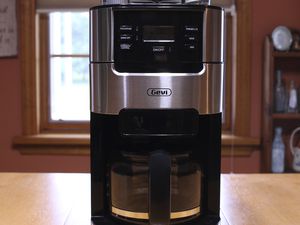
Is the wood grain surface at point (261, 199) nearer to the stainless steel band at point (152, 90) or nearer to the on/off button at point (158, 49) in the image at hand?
the stainless steel band at point (152, 90)

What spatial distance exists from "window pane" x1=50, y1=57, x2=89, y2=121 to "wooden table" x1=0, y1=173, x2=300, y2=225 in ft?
4.81

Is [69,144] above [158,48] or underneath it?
underneath

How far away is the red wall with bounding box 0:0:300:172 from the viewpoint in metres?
2.54

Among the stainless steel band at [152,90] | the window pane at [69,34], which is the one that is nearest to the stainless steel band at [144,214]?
the stainless steel band at [152,90]

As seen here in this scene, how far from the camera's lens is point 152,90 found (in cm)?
80

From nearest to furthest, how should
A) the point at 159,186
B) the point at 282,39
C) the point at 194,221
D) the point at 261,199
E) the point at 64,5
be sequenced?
the point at 159,186, the point at 194,221, the point at 261,199, the point at 282,39, the point at 64,5

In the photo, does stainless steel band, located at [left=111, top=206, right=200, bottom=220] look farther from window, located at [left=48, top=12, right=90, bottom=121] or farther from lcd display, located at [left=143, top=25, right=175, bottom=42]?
window, located at [left=48, top=12, right=90, bottom=121]

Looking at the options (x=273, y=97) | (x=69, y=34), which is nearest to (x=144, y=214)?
(x=273, y=97)

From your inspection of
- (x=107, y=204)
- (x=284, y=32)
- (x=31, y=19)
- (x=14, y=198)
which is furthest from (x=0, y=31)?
(x=107, y=204)

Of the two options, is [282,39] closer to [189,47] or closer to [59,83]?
[59,83]

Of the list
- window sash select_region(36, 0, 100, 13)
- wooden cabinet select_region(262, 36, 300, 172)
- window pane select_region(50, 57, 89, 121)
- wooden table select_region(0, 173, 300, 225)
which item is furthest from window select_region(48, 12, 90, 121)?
wooden table select_region(0, 173, 300, 225)

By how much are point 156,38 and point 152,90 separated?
92 mm

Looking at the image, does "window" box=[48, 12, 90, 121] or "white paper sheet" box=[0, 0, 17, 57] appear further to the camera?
"window" box=[48, 12, 90, 121]

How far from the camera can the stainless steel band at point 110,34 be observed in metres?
0.81
